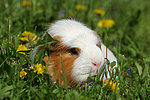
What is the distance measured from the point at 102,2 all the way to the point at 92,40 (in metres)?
3.56

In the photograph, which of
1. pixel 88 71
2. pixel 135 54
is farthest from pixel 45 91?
pixel 135 54

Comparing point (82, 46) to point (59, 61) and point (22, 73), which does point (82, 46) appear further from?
point (22, 73)

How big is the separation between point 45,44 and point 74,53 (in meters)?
0.38

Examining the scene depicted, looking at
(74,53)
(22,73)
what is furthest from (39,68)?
(74,53)

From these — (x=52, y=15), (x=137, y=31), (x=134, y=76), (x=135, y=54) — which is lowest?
(x=134, y=76)

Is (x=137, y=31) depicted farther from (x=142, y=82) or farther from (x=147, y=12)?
(x=142, y=82)

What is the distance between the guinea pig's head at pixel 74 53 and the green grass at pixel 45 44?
160mm

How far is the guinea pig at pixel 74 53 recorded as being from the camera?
2295 mm

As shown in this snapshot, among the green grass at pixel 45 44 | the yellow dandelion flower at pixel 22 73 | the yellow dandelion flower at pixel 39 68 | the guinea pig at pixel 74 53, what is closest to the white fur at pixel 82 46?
the guinea pig at pixel 74 53

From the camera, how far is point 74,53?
247cm

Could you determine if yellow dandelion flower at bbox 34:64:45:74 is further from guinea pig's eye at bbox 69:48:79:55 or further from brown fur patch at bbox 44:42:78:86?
guinea pig's eye at bbox 69:48:79:55

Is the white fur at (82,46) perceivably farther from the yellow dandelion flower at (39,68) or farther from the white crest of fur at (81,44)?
the yellow dandelion flower at (39,68)

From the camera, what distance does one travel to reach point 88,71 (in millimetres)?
2291

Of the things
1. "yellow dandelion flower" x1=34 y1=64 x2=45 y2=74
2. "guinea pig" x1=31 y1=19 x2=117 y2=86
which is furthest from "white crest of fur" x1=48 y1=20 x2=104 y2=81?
"yellow dandelion flower" x1=34 y1=64 x2=45 y2=74
